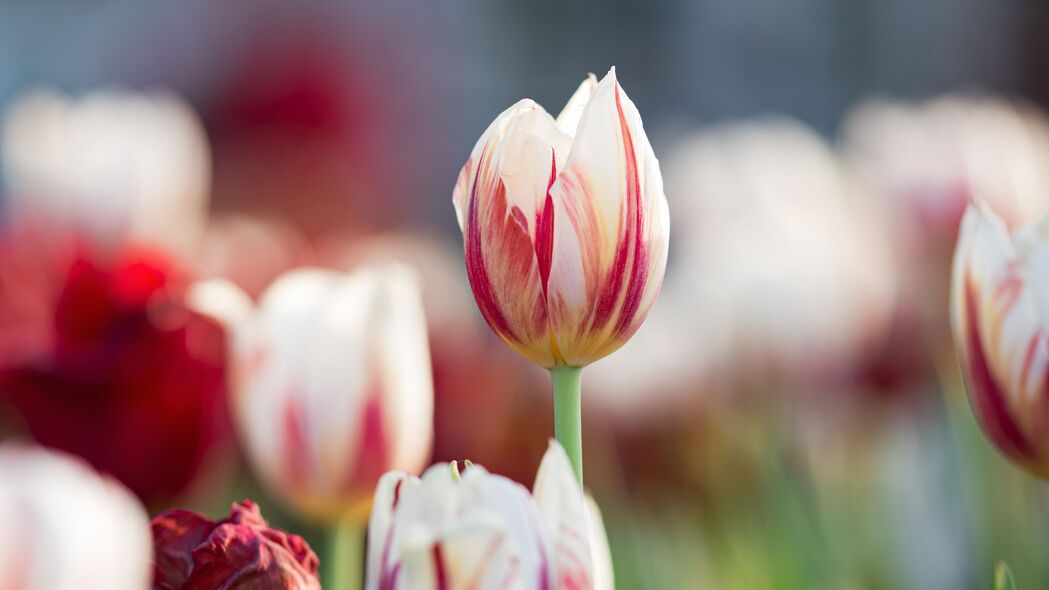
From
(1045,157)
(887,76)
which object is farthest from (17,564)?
(887,76)

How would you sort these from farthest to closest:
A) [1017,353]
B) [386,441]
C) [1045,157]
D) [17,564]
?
[1045,157] < [386,441] < [1017,353] < [17,564]

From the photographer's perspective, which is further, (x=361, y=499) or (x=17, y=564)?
(x=361, y=499)

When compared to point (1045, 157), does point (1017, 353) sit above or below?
below

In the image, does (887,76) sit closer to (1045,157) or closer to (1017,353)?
(1045,157)

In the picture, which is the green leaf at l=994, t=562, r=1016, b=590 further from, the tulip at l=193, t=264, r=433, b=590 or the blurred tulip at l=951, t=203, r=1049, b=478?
the tulip at l=193, t=264, r=433, b=590

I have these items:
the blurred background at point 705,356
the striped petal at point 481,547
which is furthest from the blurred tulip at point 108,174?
the striped petal at point 481,547

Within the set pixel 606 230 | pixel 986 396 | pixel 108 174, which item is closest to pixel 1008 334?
pixel 986 396

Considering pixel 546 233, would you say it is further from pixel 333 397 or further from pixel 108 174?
pixel 108 174

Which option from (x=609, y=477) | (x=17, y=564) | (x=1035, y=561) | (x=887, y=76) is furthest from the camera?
(x=887, y=76)
